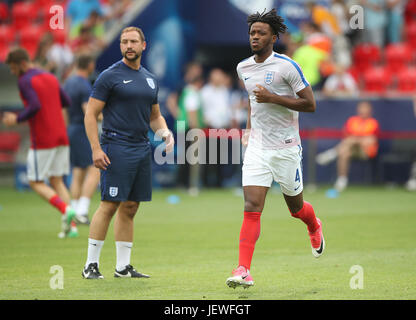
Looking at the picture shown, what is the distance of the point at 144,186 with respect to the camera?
8.20 metres

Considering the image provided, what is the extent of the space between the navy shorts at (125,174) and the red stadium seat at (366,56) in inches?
618

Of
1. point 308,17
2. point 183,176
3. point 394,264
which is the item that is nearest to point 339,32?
point 308,17

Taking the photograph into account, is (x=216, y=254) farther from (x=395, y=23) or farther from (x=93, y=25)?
(x=395, y=23)

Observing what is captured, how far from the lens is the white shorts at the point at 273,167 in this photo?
25.3ft

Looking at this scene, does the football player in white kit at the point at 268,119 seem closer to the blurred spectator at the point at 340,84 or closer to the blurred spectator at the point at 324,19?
the blurred spectator at the point at 340,84

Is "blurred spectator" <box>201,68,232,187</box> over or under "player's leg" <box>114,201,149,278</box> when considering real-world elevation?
over

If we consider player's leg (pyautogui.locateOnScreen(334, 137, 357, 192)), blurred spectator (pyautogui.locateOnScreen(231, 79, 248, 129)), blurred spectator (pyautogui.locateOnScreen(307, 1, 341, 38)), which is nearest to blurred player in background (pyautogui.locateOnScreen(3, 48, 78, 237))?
blurred spectator (pyautogui.locateOnScreen(231, 79, 248, 129))

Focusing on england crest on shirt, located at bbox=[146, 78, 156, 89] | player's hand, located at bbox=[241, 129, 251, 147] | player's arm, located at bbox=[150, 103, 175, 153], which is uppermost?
england crest on shirt, located at bbox=[146, 78, 156, 89]

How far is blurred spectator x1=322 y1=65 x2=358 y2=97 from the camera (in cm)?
2055

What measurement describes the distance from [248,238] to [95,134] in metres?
1.80

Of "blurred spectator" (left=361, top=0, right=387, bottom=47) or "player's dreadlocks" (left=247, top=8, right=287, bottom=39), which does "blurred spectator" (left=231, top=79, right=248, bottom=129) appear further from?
"player's dreadlocks" (left=247, top=8, right=287, bottom=39)

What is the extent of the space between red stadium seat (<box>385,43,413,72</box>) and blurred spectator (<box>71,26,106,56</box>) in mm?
7937

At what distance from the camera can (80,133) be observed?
12914 millimetres
